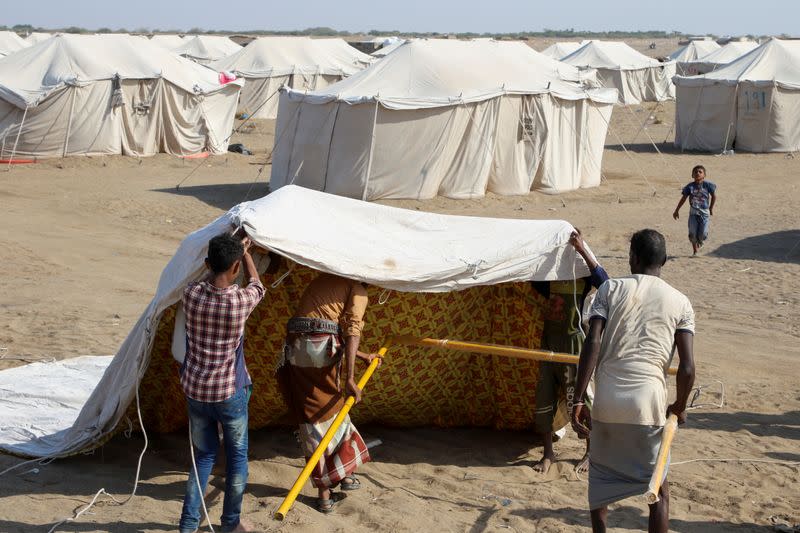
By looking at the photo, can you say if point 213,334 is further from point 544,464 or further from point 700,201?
point 700,201

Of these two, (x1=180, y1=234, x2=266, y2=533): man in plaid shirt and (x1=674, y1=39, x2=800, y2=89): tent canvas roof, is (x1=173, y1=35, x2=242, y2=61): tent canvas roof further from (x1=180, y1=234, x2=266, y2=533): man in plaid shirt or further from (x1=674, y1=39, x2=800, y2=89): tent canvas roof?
(x1=180, y1=234, x2=266, y2=533): man in plaid shirt

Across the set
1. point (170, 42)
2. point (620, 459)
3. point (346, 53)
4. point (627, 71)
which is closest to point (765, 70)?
point (627, 71)

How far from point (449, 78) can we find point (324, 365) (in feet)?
39.9

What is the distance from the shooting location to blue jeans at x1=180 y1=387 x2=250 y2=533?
438 cm

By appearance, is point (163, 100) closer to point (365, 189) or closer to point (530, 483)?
point (365, 189)

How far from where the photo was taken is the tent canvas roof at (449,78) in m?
15.7

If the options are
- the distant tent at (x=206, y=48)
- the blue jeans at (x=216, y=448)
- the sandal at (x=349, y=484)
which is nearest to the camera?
the blue jeans at (x=216, y=448)

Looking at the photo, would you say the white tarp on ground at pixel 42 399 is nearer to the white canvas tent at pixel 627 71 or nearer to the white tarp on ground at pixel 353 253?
the white tarp on ground at pixel 353 253

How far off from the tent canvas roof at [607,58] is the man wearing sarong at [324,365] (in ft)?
104

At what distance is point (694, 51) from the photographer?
42.9 m

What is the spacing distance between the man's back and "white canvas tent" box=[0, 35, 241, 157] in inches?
688

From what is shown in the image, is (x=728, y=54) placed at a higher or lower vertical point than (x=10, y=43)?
higher

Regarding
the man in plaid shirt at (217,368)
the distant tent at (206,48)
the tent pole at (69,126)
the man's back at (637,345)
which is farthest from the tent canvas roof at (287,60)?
the man's back at (637,345)

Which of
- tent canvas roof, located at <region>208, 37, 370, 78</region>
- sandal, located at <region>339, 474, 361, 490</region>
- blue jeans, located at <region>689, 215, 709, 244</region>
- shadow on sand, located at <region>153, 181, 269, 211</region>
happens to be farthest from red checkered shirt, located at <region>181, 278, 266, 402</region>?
tent canvas roof, located at <region>208, 37, 370, 78</region>
